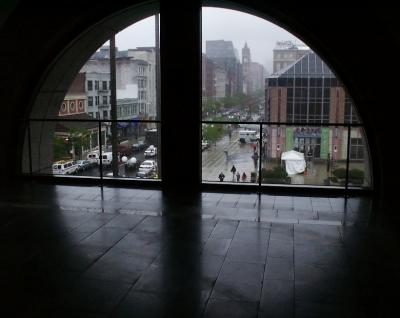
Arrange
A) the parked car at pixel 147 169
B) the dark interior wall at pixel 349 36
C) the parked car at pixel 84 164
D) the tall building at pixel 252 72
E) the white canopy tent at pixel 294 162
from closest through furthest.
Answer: the dark interior wall at pixel 349 36
the white canopy tent at pixel 294 162
the tall building at pixel 252 72
the parked car at pixel 147 169
the parked car at pixel 84 164

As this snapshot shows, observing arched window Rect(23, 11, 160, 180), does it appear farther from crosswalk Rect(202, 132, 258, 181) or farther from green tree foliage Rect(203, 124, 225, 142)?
crosswalk Rect(202, 132, 258, 181)

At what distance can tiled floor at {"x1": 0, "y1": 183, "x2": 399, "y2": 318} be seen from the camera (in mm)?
2762

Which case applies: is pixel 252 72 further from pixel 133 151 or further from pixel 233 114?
pixel 133 151

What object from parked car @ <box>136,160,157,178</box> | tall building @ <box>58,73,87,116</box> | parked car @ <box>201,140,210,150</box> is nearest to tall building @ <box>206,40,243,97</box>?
parked car @ <box>201,140,210,150</box>

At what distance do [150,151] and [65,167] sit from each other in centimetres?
125

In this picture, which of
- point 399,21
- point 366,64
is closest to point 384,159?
point 366,64

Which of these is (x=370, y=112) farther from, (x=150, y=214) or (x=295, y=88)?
(x=150, y=214)

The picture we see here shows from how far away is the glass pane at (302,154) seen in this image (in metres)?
5.67

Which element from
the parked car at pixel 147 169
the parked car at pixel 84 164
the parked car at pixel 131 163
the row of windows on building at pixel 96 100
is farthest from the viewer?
the row of windows on building at pixel 96 100

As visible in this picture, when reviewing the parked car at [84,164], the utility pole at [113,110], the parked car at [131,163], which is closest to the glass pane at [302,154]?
the parked car at [131,163]

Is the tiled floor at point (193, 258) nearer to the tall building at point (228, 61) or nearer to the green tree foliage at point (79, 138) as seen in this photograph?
the green tree foliage at point (79, 138)

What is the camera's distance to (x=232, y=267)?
10.9 feet

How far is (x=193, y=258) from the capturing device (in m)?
3.50

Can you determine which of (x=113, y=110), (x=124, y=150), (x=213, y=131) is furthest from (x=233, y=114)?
(x=113, y=110)
